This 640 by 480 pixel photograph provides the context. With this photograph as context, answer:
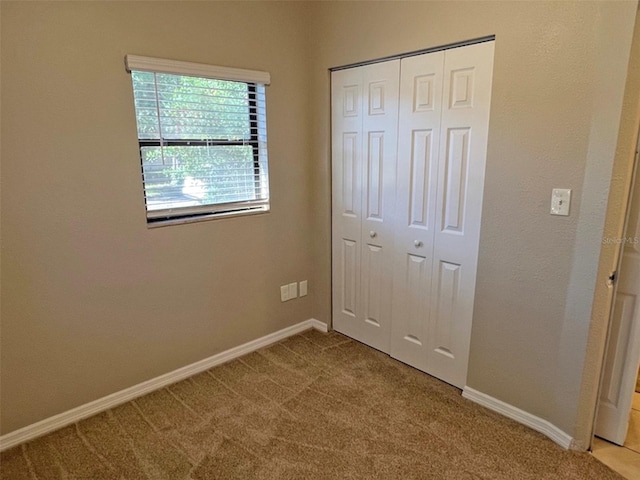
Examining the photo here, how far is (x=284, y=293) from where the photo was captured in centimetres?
299

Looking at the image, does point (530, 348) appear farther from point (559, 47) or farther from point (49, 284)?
point (49, 284)

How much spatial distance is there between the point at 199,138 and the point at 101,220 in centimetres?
73

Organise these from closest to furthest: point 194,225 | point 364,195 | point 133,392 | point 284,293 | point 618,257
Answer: point 618,257, point 133,392, point 194,225, point 364,195, point 284,293

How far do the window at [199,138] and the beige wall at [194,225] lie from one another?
84mm

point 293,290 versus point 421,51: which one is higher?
point 421,51

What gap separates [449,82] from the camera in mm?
2111

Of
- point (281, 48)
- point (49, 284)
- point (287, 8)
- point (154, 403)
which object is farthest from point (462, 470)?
point (287, 8)

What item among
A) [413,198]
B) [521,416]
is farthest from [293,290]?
[521,416]

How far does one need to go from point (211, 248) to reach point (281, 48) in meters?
1.41

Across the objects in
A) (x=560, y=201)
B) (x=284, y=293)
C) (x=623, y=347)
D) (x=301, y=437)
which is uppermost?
(x=560, y=201)

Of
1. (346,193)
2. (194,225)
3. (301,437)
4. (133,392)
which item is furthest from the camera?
(346,193)

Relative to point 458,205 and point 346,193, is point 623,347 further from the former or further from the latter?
point 346,193

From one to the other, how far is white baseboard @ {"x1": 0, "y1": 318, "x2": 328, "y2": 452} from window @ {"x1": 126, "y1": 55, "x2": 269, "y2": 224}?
970 mm

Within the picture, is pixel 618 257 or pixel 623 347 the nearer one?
pixel 618 257
